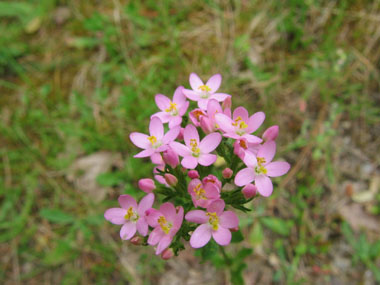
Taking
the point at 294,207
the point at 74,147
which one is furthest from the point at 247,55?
the point at 74,147

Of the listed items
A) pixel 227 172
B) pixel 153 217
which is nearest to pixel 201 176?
pixel 227 172

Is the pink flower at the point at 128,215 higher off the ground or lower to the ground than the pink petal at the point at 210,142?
lower

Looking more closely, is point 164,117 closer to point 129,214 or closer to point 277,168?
point 129,214

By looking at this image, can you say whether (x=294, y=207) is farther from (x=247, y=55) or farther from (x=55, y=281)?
(x=55, y=281)

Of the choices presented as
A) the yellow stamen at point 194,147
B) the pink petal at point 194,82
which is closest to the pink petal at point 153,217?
the yellow stamen at point 194,147

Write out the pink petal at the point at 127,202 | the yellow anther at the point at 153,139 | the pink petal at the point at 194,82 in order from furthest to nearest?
1. the pink petal at the point at 194,82
2. the yellow anther at the point at 153,139
3. the pink petal at the point at 127,202

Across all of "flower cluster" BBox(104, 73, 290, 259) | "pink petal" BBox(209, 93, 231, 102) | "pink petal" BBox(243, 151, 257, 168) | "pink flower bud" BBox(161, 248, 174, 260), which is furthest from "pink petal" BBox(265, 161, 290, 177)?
"pink flower bud" BBox(161, 248, 174, 260)

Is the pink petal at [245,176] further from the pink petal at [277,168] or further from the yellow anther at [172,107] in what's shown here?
the yellow anther at [172,107]
